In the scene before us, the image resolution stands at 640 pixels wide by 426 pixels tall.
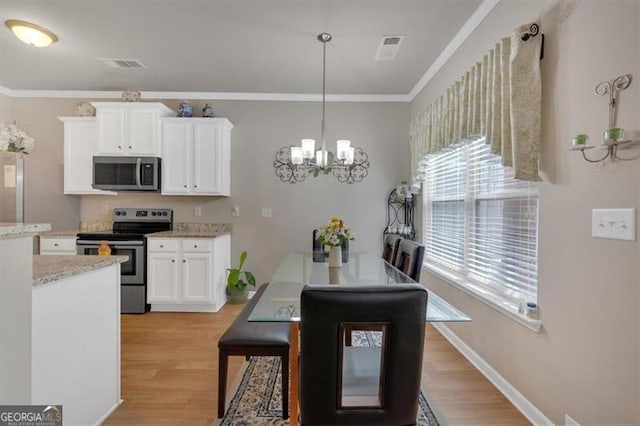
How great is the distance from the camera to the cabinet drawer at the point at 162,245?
3.52m

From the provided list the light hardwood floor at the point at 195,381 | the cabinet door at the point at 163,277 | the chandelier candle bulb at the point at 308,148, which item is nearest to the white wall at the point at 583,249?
the light hardwood floor at the point at 195,381

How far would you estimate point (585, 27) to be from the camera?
1.42 m

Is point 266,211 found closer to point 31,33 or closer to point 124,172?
point 124,172

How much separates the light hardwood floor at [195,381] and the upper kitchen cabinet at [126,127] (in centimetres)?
204

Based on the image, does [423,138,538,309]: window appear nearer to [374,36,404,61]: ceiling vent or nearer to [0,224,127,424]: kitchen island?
[374,36,404,61]: ceiling vent

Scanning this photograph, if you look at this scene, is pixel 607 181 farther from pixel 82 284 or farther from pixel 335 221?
pixel 82 284

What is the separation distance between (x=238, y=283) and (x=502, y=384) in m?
2.92

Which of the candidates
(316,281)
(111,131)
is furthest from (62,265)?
(111,131)

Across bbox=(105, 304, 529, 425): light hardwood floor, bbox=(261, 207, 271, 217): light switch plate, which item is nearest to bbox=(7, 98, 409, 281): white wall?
bbox=(261, 207, 271, 217): light switch plate

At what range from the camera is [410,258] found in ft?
7.43

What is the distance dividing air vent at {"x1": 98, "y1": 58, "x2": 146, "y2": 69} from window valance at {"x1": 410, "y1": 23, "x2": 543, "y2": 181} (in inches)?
124

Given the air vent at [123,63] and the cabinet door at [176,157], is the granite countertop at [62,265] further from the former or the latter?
the air vent at [123,63]

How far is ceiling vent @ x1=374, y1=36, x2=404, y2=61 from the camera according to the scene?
2705 millimetres

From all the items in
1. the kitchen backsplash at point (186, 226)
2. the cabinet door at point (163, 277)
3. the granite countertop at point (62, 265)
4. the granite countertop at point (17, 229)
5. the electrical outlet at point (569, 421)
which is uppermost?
the granite countertop at point (17, 229)
